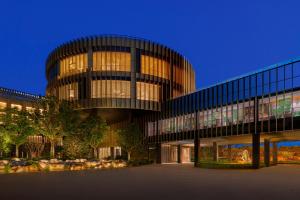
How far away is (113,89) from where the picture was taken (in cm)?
6875

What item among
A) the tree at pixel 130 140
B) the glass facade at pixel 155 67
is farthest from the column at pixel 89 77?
the glass facade at pixel 155 67

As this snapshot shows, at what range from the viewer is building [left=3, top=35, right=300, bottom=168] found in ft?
175

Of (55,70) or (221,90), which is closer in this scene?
(221,90)

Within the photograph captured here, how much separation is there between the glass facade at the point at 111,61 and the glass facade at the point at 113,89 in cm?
251

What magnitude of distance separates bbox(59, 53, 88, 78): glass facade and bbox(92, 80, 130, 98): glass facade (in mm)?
4984

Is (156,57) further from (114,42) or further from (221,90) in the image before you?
(221,90)

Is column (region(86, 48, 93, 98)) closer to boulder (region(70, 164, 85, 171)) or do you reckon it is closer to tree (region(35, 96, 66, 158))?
tree (region(35, 96, 66, 158))

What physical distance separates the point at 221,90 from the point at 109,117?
32.7 metres

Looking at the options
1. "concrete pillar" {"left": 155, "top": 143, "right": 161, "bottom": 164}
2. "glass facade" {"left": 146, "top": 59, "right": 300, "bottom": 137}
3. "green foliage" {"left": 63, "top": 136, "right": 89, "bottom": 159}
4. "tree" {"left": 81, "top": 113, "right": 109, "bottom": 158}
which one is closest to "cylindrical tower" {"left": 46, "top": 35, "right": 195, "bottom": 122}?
"tree" {"left": 81, "top": 113, "right": 109, "bottom": 158}

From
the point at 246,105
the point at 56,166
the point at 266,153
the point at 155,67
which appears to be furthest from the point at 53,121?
the point at 266,153

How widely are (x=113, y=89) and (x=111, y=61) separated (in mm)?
5333

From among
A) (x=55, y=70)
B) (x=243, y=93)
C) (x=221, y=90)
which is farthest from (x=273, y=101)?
(x=55, y=70)

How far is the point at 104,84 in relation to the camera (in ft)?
A: 227

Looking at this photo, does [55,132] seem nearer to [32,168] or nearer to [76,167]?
[76,167]
